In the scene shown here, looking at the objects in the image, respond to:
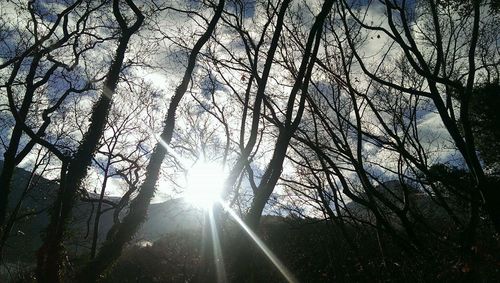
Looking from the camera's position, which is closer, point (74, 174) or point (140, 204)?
point (140, 204)

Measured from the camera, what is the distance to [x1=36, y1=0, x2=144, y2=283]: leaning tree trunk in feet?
26.9

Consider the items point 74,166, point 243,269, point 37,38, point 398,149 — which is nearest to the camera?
point 243,269

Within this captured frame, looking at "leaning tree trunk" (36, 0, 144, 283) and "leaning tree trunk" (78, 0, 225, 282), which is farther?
"leaning tree trunk" (36, 0, 144, 283)

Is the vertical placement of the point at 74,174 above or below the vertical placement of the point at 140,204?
above

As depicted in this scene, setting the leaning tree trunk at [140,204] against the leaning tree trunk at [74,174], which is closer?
the leaning tree trunk at [140,204]

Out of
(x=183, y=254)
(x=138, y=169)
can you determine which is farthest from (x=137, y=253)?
(x=138, y=169)

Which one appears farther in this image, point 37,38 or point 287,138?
point 37,38

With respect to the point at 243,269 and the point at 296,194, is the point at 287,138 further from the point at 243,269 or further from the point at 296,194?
the point at 296,194

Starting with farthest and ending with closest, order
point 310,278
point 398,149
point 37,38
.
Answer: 1. point 310,278
2. point 37,38
3. point 398,149

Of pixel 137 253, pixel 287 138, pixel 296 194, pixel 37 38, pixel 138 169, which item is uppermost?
pixel 37 38

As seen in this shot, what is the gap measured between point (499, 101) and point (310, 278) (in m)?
11.0

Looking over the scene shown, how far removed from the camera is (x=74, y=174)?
30.1ft

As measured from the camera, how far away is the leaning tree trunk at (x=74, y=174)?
8195 mm

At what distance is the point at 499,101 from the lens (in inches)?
521
